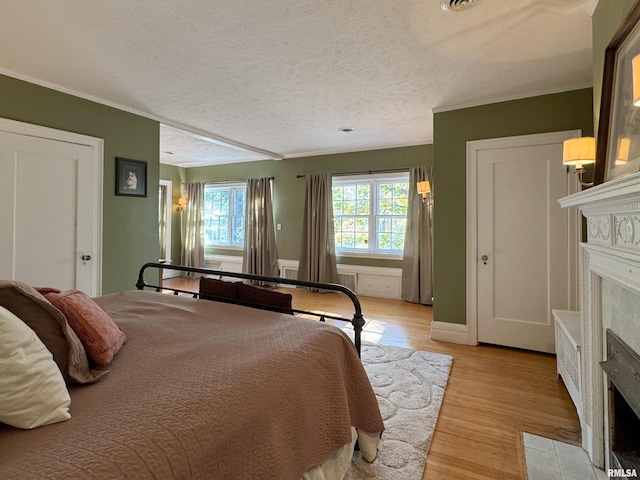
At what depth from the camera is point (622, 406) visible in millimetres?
1427

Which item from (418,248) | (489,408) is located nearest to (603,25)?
(489,408)

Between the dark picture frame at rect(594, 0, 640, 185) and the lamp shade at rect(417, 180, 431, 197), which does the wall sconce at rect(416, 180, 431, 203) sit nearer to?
the lamp shade at rect(417, 180, 431, 197)

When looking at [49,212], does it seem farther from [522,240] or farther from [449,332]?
[522,240]

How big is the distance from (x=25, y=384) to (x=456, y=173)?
11.7 feet

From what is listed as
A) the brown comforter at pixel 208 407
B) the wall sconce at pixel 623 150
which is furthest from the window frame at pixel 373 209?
the brown comforter at pixel 208 407

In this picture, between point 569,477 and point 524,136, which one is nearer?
point 569,477

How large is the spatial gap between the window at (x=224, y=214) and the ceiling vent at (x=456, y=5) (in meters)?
5.43

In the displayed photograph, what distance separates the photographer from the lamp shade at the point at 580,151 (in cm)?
201

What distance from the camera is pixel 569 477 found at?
159 cm

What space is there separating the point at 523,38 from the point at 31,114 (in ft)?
13.1

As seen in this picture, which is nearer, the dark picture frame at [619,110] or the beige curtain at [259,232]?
the dark picture frame at [619,110]

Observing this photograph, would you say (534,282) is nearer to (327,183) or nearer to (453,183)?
(453,183)

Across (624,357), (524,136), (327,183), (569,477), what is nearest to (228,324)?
(624,357)

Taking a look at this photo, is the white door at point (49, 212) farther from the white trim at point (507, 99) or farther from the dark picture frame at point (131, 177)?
the white trim at point (507, 99)
